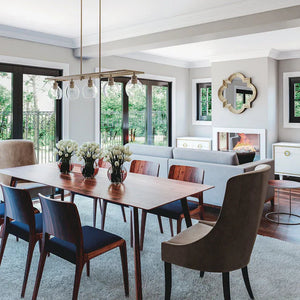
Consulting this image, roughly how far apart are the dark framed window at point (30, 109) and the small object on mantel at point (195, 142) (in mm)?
3022

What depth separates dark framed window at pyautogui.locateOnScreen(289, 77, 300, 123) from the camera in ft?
21.7

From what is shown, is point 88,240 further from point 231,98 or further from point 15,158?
point 231,98

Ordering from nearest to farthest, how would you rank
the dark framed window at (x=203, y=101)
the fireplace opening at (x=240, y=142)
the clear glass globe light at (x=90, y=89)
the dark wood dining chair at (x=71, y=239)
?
the dark wood dining chair at (x=71, y=239) < the clear glass globe light at (x=90, y=89) < the fireplace opening at (x=240, y=142) < the dark framed window at (x=203, y=101)

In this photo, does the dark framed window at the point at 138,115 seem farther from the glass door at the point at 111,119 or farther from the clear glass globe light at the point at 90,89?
the clear glass globe light at the point at 90,89

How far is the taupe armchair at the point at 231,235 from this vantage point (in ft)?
6.14

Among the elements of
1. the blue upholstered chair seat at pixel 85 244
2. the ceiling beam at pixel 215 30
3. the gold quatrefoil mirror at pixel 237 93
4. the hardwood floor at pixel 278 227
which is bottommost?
the hardwood floor at pixel 278 227

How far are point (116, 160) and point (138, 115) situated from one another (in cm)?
411

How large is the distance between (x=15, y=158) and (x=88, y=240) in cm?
264

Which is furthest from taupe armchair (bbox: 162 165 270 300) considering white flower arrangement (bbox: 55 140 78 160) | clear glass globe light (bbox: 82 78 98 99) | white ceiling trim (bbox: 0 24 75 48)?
white ceiling trim (bbox: 0 24 75 48)

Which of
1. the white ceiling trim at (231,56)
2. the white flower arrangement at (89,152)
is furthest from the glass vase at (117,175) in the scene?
the white ceiling trim at (231,56)

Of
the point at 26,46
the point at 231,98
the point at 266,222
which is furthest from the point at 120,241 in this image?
the point at 231,98

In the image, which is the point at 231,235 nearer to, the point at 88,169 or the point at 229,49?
the point at 88,169

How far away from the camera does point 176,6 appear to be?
12.2 ft

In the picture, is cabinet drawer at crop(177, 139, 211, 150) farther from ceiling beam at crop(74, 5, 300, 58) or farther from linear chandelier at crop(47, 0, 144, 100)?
linear chandelier at crop(47, 0, 144, 100)
